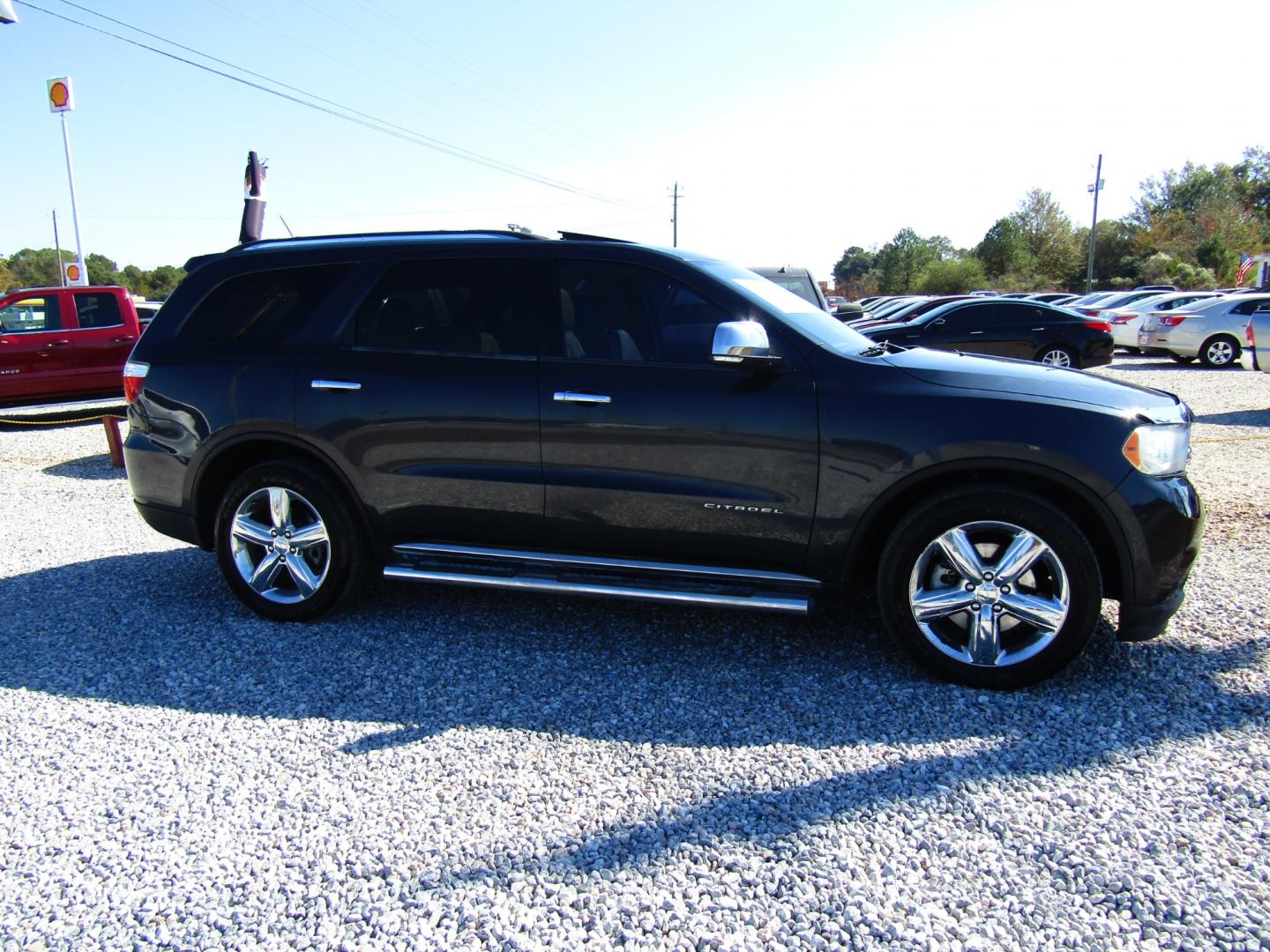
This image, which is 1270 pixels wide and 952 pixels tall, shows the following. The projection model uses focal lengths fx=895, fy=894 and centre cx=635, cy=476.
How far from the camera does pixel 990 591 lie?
3.56 m

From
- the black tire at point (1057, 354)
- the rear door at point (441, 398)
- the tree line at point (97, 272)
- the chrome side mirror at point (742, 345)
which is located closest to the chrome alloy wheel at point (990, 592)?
the chrome side mirror at point (742, 345)

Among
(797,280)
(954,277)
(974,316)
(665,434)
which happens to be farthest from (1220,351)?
(954,277)

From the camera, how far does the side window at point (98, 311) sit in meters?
12.8

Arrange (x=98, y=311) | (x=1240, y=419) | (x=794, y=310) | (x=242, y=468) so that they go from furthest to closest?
(x=98, y=311) → (x=1240, y=419) → (x=242, y=468) → (x=794, y=310)

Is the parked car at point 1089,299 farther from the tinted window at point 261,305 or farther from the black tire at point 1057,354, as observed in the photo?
the tinted window at point 261,305

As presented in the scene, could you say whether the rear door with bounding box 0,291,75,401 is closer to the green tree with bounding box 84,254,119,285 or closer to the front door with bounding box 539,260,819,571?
the front door with bounding box 539,260,819,571

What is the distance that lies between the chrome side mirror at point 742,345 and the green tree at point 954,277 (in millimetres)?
63255

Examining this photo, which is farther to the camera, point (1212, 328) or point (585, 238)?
point (1212, 328)

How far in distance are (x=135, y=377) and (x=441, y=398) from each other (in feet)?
5.73

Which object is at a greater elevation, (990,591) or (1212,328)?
(1212,328)

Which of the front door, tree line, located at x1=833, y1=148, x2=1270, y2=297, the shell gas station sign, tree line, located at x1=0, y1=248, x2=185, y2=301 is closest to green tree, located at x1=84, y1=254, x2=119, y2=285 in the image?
tree line, located at x1=0, y1=248, x2=185, y2=301

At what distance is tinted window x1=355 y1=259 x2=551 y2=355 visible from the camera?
412 centimetres

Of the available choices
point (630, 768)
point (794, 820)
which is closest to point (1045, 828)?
Result: point (794, 820)

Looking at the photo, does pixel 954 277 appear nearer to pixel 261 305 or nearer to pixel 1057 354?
pixel 1057 354
